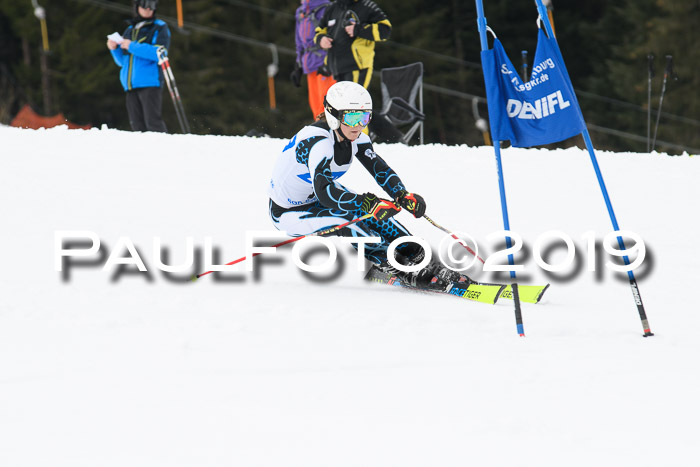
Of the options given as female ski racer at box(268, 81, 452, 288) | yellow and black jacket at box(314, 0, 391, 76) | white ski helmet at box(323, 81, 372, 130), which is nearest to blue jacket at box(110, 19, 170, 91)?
yellow and black jacket at box(314, 0, 391, 76)

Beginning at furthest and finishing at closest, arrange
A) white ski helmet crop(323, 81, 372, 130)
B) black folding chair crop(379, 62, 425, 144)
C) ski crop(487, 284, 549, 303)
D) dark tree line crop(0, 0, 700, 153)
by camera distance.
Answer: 1. dark tree line crop(0, 0, 700, 153)
2. black folding chair crop(379, 62, 425, 144)
3. white ski helmet crop(323, 81, 372, 130)
4. ski crop(487, 284, 549, 303)

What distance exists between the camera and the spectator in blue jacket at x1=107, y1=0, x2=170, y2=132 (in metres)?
8.82

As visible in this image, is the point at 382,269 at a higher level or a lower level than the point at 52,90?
lower

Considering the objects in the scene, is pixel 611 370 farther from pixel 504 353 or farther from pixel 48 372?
pixel 48 372

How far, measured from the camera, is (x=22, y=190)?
7.27 meters

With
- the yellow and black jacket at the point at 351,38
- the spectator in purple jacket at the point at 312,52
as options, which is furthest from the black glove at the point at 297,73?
the yellow and black jacket at the point at 351,38

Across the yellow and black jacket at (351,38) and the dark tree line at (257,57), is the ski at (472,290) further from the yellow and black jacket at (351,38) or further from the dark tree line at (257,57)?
the dark tree line at (257,57)

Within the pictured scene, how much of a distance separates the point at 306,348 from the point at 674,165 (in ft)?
19.1

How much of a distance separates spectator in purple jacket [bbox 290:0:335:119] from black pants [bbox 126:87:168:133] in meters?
1.63

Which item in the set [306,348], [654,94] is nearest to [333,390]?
[306,348]

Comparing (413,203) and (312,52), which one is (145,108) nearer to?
(312,52)

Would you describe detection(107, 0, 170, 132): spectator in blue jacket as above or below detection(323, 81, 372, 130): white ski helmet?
above

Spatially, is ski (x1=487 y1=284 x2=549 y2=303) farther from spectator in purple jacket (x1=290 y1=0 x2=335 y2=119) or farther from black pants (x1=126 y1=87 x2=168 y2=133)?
black pants (x1=126 y1=87 x2=168 y2=133)

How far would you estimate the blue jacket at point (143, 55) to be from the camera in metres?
8.80
